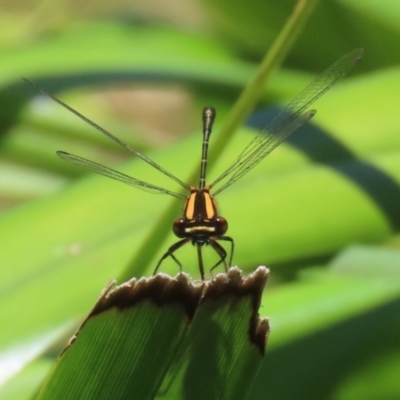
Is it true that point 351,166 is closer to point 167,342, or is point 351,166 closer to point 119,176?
point 119,176

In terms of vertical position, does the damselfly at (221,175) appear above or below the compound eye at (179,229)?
above

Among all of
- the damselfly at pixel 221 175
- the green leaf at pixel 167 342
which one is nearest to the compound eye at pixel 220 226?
the damselfly at pixel 221 175

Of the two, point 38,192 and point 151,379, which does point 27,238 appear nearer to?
point 151,379

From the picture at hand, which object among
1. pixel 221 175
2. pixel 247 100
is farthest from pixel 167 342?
pixel 221 175

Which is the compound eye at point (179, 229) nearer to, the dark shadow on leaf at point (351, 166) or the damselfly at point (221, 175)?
the damselfly at point (221, 175)

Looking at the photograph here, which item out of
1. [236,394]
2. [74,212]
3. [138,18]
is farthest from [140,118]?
[236,394]

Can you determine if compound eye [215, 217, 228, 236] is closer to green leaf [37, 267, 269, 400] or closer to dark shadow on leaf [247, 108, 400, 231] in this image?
dark shadow on leaf [247, 108, 400, 231]

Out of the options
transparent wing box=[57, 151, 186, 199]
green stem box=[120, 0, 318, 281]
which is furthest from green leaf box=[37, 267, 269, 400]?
transparent wing box=[57, 151, 186, 199]
